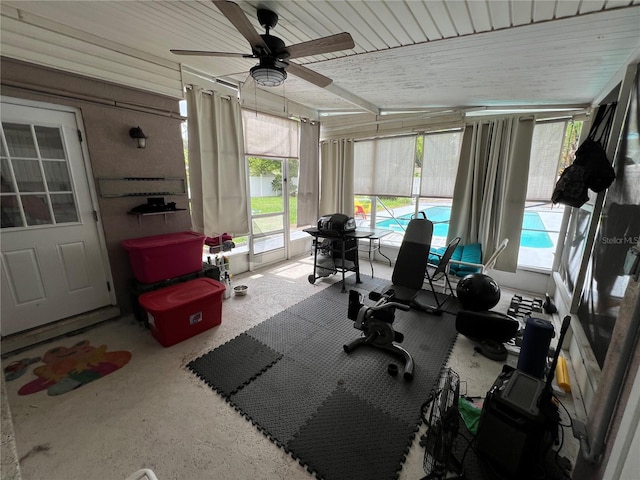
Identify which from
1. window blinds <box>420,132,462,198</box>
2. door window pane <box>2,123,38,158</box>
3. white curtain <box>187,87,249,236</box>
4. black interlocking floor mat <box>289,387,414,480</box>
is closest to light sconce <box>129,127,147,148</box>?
white curtain <box>187,87,249,236</box>

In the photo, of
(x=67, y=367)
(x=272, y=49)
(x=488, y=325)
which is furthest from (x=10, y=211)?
(x=488, y=325)

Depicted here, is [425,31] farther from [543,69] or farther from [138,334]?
[138,334]

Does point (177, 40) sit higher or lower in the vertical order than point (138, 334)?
higher

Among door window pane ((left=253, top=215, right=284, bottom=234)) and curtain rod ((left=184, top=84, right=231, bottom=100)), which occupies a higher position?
curtain rod ((left=184, top=84, right=231, bottom=100))

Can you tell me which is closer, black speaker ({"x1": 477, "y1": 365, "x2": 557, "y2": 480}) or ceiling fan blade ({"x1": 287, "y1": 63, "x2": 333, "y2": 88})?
black speaker ({"x1": 477, "y1": 365, "x2": 557, "y2": 480})

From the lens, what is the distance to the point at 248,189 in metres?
4.15

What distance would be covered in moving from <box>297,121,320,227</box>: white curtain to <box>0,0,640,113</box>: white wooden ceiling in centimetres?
180

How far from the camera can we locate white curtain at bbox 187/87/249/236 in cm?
335

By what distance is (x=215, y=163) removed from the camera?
3.57 metres

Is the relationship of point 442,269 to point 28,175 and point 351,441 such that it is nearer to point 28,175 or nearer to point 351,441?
point 351,441

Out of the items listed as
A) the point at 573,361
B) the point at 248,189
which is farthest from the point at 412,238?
the point at 248,189

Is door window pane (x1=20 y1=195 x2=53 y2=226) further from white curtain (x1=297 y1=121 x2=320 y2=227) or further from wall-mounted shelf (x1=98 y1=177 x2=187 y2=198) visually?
white curtain (x1=297 y1=121 x2=320 y2=227)

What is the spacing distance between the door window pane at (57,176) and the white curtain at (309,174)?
10.6 feet

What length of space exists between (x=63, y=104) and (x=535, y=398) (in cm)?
420
